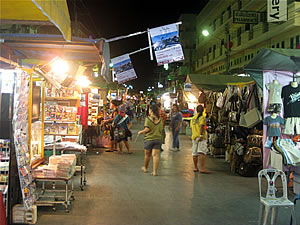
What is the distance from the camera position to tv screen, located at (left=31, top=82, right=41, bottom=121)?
5554 millimetres

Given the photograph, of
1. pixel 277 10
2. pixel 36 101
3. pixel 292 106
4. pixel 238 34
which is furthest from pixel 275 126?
pixel 238 34

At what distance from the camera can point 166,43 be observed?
9.43 meters

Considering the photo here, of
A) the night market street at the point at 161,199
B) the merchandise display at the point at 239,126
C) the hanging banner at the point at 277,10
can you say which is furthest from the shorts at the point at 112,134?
the hanging banner at the point at 277,10

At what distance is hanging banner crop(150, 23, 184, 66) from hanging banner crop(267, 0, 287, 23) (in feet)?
19.2

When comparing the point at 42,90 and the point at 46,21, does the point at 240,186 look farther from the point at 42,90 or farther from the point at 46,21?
the point at 46,21

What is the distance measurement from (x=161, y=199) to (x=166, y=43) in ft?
16.2

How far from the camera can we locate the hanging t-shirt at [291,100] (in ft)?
22.5

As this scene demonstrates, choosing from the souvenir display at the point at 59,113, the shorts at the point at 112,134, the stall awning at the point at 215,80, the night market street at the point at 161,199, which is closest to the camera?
the night market street at the point at 161,199

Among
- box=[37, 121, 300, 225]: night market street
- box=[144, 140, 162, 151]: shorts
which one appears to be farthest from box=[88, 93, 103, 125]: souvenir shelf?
box=[144, 140, 162, 151]: shorts

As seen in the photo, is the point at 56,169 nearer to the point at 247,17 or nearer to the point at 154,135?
the point at 154,135

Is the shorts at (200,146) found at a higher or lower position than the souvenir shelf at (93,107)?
lower

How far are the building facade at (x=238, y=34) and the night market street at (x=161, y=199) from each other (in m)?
5.82

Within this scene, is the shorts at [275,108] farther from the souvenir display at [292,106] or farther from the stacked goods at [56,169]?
the stacked goods at [56,169]

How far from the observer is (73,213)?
5.57 metres
